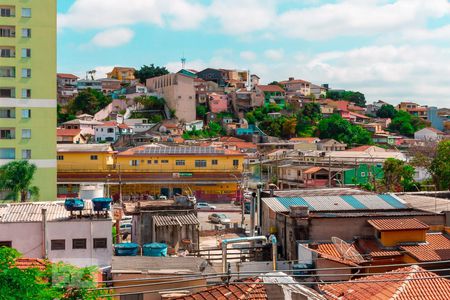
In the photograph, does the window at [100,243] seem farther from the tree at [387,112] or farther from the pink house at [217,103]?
the tree at [387,112]

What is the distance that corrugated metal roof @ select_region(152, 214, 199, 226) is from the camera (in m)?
21.3

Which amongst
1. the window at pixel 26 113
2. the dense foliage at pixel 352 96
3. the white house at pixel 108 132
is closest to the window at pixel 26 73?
the window at pixel 26 113

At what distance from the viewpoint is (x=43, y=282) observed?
35.9 feet

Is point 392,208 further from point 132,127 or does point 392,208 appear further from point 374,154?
point 132,127

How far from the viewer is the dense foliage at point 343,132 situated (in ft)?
273

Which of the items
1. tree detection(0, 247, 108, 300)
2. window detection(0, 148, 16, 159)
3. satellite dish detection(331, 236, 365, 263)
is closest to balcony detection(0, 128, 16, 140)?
window detection(0, 148, 16, 159)

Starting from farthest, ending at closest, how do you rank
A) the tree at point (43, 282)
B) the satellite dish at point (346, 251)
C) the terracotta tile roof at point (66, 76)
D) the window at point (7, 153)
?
the terracotta tile roof at point (66, 76) → the window at point (7, 153) → the satellite dish at point (346, 251) → the tree at point (43, 282)

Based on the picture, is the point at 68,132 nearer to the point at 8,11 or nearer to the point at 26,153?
the point at 26,153

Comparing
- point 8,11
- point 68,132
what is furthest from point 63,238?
point 68,132

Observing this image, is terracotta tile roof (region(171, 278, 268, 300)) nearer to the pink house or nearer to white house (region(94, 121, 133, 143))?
white house (region(94, 121, 133, 143))

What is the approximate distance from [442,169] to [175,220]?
72.5 ft

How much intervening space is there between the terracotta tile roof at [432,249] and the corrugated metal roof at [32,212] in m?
8.90

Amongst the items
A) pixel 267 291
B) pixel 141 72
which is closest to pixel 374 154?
pixel 267 291

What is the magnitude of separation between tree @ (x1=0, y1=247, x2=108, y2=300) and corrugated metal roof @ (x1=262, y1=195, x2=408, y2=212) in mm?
9618
